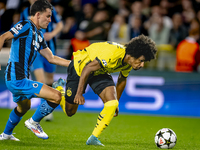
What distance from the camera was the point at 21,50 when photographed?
172 inches

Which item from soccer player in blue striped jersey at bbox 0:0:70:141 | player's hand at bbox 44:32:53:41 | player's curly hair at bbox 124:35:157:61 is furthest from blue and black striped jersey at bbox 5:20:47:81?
player's hand at bbox 44:32:53:41

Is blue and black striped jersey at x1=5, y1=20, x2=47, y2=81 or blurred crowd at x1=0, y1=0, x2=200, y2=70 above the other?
blurred crowd at x1=0, y1=0, x2=200, y2=70

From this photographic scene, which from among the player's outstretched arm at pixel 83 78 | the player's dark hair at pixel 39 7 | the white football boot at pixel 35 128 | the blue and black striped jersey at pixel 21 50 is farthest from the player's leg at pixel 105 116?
the player's dark hair at pixel 39 7

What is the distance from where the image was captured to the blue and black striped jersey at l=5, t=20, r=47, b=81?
14.2 feet

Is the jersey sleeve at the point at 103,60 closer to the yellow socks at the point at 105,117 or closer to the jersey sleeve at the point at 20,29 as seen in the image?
the yellow socks at the point at 105,117

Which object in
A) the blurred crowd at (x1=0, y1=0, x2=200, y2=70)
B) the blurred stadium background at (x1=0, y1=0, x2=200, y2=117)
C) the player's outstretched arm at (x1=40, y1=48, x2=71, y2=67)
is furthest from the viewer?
the blurred crowd at (x1=0, y1=0, x2=200, y2=70)

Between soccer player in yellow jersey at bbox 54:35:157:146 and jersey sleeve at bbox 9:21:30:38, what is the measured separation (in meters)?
0.92

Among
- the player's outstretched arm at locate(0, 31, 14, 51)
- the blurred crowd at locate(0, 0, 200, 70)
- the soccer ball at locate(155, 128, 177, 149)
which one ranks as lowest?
the soccer ball at locate(155, 128, 177, 149)

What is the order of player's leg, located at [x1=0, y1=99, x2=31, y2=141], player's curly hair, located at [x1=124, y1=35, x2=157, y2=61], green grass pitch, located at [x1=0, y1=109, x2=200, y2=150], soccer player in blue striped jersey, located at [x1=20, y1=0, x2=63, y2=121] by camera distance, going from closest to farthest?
player's curly hair, located at [x1=124, y1=35, x2=157, y2=61], green grass pitch, located at [x1=0, y1=109, x2=200, y2=150], player's leg, located at [x1=0, y1=99, x2=31, y2=141], soccer player in blue striped jersey, located at [x1=20, y1=0, x2=63, y2=121]

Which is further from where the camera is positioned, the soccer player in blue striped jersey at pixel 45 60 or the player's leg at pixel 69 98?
the soccer player in blue striped jersey at pixel 45 60

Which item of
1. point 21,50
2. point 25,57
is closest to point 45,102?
point 25,57

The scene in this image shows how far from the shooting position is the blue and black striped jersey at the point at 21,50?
4.33 meters

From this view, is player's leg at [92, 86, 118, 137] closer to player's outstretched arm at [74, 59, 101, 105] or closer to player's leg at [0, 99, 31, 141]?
player's outstretched arm at [74, 59, 101, 105]

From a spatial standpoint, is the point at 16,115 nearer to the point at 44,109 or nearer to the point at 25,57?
the point at 44,109
